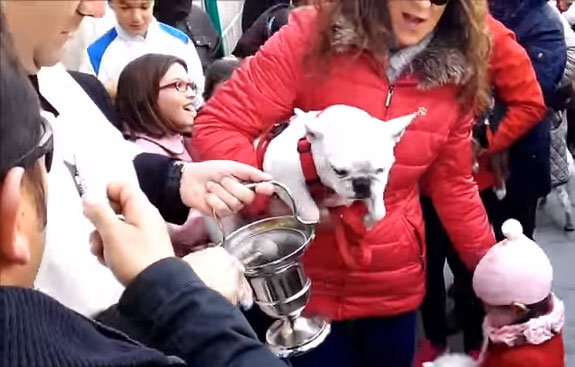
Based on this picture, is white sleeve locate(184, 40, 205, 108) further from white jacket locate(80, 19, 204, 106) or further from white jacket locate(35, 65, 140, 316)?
white jacket locate(35, 65, 140, 316)

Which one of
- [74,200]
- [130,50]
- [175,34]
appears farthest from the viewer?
[175,34]

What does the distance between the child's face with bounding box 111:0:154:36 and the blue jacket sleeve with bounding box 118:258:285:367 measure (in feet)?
7.32

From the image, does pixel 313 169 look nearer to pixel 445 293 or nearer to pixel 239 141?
pixel 239 141

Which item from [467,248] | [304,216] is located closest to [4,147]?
[304,216]

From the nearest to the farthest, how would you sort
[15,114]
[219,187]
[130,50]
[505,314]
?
[15,114], [219,187], [505,314], [130,50]

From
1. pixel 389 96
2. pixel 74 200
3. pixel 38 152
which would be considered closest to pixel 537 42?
pixel 389 96

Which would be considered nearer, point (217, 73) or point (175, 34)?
point (217, 73)

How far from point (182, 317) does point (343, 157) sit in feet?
2.61

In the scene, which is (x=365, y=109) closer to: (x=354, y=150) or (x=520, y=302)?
(x=354, y=150)

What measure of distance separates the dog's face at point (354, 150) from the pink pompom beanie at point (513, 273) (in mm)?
542

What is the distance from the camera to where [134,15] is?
116 inches

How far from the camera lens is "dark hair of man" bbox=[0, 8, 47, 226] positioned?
0.66 meters

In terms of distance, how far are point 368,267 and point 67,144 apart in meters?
0.88

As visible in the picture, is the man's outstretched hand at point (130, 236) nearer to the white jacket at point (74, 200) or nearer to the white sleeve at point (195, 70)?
the white jacket at point (74, 200)
